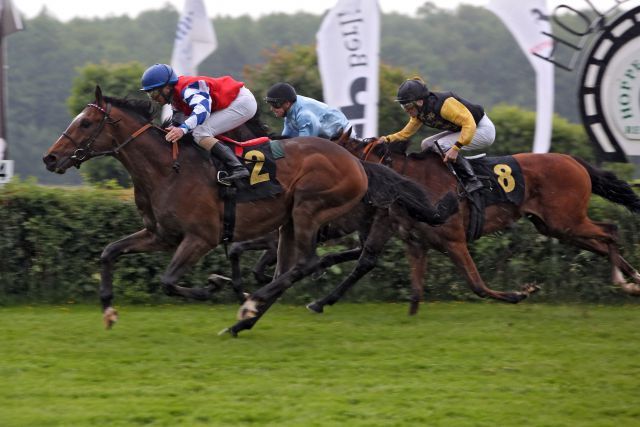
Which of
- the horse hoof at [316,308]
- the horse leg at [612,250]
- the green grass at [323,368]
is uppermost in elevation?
the horse leg at [612,250]

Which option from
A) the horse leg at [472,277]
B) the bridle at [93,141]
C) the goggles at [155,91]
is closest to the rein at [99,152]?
the bridle at [93,141]

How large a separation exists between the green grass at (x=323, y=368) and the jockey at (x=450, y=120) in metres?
1.23

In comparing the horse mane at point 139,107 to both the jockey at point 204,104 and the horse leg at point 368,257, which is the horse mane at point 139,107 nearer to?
the jockey at point 204,104

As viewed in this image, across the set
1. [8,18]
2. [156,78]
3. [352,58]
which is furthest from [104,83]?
[156,78]

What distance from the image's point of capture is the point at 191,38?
15.9 meters

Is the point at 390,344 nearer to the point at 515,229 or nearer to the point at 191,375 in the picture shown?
the point at 191,375

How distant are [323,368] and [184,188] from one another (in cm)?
174

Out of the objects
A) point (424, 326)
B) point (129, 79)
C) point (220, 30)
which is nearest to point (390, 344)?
point (424, 326)

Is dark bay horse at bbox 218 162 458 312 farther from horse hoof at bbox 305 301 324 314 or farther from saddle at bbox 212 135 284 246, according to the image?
saddle at bbox 212 135 284 246

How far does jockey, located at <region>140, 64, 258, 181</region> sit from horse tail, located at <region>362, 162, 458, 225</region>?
102cm

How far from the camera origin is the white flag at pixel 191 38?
15789 millimetres

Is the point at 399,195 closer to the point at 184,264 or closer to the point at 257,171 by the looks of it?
the point at 257,171

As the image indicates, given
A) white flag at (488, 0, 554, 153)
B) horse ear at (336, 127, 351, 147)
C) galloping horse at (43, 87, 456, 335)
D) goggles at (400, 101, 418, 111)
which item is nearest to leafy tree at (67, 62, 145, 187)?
white flag at (488, 0, 554, 153)

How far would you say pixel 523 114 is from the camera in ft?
55.6
